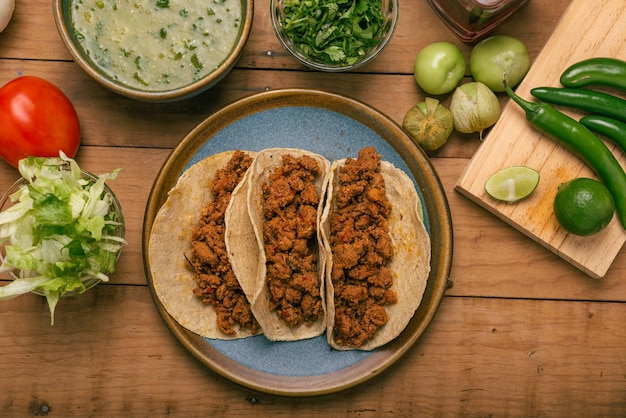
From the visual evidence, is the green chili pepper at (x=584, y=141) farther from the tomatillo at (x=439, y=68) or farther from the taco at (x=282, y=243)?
the taco at (x=282, y=243)

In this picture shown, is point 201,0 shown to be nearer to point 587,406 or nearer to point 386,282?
point 386,282

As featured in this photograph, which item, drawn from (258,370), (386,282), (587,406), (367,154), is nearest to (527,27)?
(367,154)

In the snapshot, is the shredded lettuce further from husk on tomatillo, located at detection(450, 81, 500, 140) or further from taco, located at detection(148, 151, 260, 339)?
husk on tomatillo, located at detection(450, 81, 500, 140)

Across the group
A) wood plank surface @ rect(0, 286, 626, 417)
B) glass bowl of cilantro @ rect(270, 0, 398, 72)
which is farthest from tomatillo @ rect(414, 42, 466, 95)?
wood plank surface @ rect(0, 286, 626, 417)

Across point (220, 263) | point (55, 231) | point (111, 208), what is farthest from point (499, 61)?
point (55, 231)

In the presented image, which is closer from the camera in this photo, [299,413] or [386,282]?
[386,282]

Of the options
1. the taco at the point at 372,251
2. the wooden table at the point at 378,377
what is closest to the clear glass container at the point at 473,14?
the wooden table at the point at 378,377

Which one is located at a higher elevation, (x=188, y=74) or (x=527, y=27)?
(x=527, y=27)
